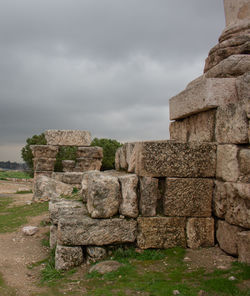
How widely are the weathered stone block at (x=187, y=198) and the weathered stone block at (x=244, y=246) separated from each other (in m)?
0.83

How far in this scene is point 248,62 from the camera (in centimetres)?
536

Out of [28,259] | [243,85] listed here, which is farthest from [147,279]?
[243,85]

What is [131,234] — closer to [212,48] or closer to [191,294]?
[191,294]

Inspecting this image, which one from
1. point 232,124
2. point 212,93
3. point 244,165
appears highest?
point 212,93

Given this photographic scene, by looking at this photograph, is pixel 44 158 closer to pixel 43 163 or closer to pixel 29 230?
pixel 43 163

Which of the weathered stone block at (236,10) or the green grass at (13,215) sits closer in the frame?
the weathered stone block at (236,10)

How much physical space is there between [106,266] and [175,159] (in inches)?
75.2

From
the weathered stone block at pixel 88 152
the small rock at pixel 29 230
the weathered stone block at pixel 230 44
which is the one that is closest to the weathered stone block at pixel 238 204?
the weathered stone block at pixel 230 44

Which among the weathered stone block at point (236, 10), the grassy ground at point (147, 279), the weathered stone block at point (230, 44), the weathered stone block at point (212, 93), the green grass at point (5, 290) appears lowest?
the green grass at point (5, 290)

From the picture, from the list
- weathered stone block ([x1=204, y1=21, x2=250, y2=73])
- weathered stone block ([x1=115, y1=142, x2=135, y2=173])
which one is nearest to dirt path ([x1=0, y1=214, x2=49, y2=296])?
weathered stone block ([x1=115, y1=142, x2=135, y2=173])

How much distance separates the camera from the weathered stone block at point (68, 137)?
1431 centimetres

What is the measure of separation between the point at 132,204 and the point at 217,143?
170 centimetres

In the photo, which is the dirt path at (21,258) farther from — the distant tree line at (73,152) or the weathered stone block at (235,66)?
the distant tree line at (73,152)

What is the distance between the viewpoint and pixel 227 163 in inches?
183
